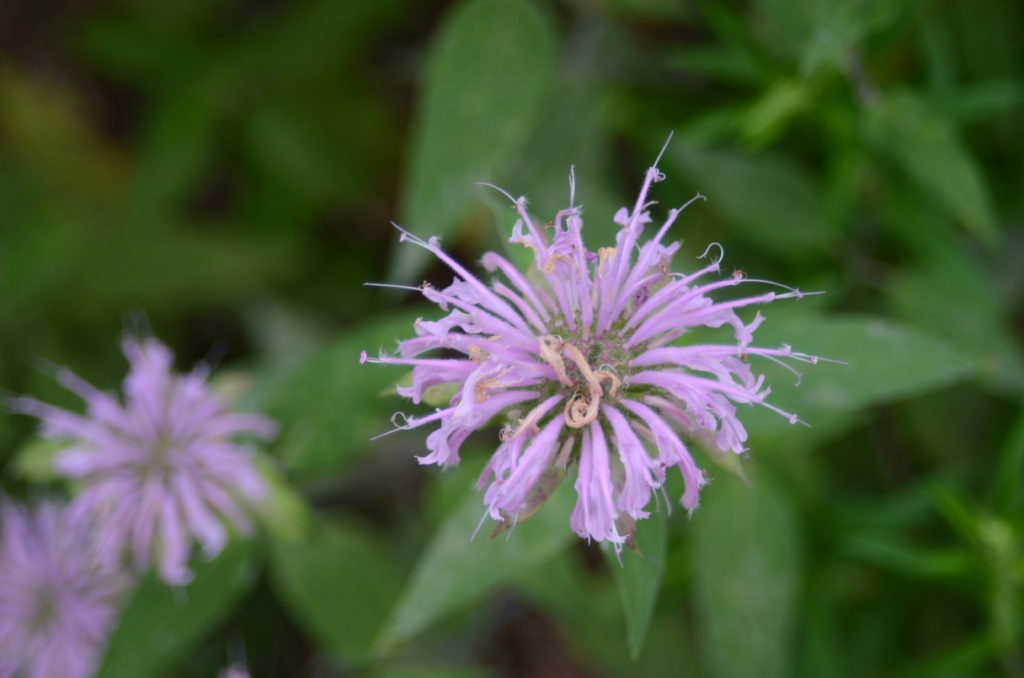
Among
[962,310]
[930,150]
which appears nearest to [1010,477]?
[962,310]

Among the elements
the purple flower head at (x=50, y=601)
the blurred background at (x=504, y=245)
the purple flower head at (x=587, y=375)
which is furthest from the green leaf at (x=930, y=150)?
the purple flower head at (x=50, y=601)

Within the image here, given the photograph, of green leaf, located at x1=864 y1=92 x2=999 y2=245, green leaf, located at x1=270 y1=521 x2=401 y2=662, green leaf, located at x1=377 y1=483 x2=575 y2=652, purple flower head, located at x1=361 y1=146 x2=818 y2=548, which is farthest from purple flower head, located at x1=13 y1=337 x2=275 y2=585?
green leaf, located at x1=864 y1=92 x2=999 y2=245

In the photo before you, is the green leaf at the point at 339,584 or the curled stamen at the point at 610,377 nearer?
the curled stamen at the point at 610,377

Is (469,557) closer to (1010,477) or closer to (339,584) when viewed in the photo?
(339,584)

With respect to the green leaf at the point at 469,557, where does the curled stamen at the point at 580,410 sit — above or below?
above

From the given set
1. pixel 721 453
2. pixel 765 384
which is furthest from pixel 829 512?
pixel 721 453

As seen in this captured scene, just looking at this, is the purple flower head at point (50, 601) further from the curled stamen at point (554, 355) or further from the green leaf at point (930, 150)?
Answer: the green leaf at point (930, 150)

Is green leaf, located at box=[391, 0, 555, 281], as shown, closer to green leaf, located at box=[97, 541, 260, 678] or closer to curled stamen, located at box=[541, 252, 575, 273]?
curled stamen, located at box=[541, 252, 575, 273]

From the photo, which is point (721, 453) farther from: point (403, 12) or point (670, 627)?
point (403, 12)

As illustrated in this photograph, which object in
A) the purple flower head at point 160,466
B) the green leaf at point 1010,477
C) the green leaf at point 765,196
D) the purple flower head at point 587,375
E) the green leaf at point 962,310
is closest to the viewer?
the purple flower head at point 587,375
